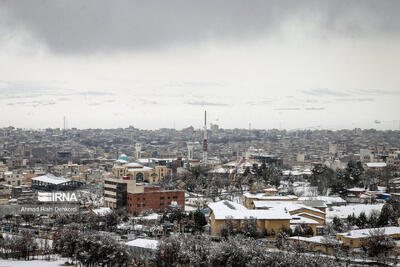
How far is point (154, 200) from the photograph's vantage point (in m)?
25.7

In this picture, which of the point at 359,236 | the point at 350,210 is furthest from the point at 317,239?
the point at 350,210

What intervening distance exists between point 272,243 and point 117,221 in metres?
6.32

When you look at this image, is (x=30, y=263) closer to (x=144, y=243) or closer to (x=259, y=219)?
(x=144, y=243)

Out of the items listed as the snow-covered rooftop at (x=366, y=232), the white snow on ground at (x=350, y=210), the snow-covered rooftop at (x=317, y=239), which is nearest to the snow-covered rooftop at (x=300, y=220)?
the snow-covered rooftop at (x=317, y=239)

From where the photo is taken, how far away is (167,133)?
132m

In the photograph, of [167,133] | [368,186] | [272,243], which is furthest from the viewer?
[167,133]

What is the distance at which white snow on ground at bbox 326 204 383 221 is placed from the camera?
24.3m

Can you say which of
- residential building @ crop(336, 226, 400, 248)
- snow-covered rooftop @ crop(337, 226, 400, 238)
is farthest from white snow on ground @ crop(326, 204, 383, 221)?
residential building @ crop(336, 226, 400, 248)

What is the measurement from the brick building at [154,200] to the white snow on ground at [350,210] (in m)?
6.61

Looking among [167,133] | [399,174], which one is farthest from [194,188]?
[167,133]

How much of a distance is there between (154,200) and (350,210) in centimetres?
877

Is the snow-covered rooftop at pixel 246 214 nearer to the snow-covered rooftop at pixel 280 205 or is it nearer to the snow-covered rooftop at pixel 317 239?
the snow-covered rooftop at pixel 280 205

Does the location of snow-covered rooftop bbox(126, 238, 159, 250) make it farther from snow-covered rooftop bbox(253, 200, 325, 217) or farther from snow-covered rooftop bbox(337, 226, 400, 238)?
snow-covered rooftop bbox(253, 200, 325, 217)

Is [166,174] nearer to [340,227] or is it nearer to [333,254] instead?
[340,227]
